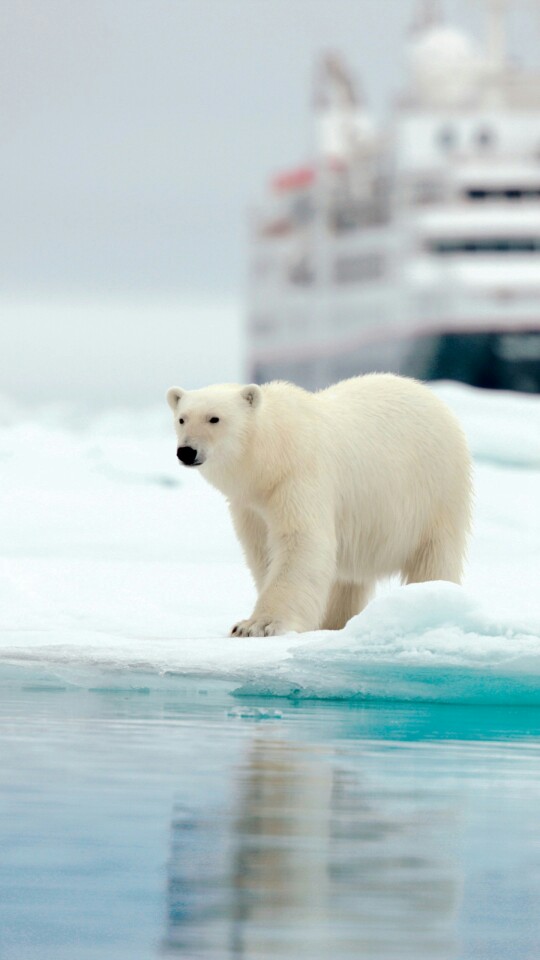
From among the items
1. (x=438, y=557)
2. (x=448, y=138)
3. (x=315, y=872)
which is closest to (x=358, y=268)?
(x=448, y=138)

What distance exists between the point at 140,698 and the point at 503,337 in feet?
130

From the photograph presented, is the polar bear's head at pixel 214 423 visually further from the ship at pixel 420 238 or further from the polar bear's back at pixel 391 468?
the ship at pixel 420 238

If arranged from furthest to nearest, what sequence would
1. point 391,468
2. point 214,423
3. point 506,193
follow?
point 506,193, point 391,468, point 214,423

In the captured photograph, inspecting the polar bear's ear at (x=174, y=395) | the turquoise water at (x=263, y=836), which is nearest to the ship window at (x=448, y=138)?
the polar bear's ear at (x=174, y=395)

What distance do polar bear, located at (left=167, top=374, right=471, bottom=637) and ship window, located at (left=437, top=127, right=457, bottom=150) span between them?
41.1m

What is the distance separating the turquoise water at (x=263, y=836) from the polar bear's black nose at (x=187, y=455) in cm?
122

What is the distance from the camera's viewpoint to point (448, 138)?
46.9 meters

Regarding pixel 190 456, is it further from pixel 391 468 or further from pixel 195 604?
pixel 195 604

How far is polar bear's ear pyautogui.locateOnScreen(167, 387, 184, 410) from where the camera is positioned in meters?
6.02

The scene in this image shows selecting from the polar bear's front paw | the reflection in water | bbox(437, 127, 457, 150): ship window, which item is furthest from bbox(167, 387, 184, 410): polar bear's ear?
bbox(437, 127, 457, 150): ship window

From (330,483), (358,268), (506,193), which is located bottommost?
(330,483)

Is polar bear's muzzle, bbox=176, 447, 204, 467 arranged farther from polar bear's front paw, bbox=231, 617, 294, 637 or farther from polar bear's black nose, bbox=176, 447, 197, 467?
polar bear's front paw, bbox=231, 617, 294, 637

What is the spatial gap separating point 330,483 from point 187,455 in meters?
0.69

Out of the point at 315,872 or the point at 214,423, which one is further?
the point at 214,423
